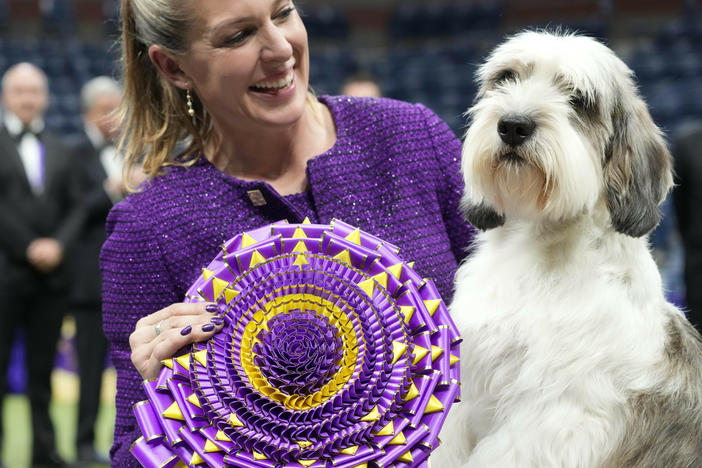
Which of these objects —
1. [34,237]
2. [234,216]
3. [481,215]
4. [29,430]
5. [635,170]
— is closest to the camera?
[635,170]

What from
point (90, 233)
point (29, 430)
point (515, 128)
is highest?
point (515, 128)

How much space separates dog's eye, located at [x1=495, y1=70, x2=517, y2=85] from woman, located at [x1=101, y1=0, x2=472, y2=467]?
29 cm

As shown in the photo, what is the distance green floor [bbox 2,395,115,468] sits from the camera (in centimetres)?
637

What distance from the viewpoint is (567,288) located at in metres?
1.78

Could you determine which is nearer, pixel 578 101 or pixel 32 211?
pixel 578 101

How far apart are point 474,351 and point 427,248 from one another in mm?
344

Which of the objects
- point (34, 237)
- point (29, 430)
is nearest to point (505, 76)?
point (34, 237)

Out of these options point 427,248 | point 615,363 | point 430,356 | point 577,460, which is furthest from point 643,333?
point 427,248

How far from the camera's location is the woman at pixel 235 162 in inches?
79.4

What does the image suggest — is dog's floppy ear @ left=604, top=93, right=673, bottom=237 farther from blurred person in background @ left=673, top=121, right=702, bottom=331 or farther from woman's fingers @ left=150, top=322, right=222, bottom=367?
blurred person in background @ left=673, top=121, right=702, bottom=331

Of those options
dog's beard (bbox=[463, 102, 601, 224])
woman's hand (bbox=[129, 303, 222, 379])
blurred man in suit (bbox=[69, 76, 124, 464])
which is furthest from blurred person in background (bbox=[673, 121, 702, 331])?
woman's hand (bbox=[129, 303, 222, 379])

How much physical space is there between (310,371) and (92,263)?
15.5 ft

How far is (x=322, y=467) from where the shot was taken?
1689mm

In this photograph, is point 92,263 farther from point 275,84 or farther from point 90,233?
point 275,84
